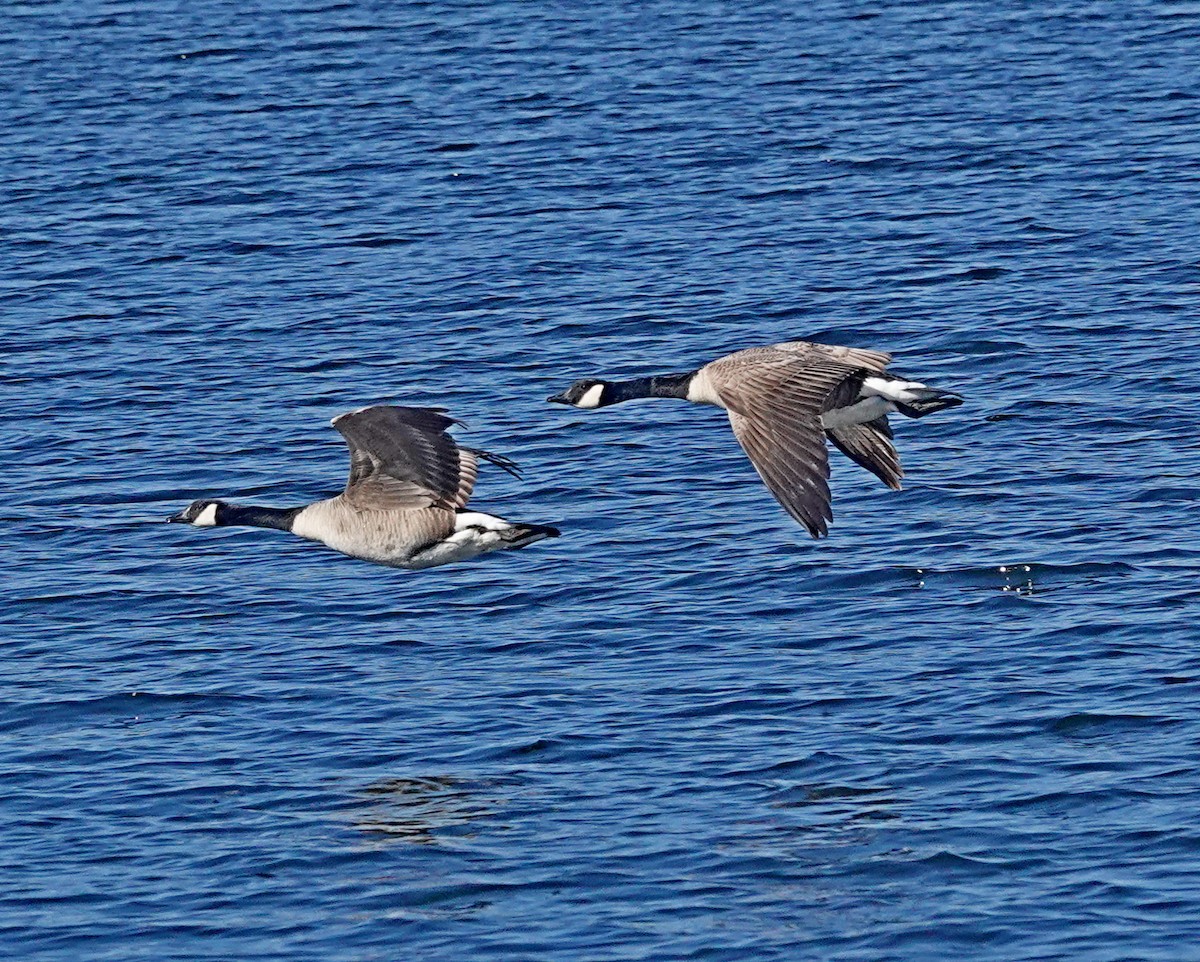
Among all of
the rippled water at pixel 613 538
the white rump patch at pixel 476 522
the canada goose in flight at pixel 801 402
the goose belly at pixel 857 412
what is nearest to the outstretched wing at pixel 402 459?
the white rump patch at pixel 476 522

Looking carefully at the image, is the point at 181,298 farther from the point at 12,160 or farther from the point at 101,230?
the point at 12,160

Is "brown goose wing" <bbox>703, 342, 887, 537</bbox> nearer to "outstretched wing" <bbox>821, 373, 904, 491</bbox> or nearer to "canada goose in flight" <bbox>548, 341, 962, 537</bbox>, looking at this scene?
"canada goose in flight" <bbox>548, 341, 962, 537</bbox>

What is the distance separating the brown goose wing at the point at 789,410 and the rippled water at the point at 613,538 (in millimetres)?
1674

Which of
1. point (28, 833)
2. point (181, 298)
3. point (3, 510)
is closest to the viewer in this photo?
point (28, 833)

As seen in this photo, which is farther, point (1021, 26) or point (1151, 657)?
point (1021, 26)

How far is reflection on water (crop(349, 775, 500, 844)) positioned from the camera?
14.4 m

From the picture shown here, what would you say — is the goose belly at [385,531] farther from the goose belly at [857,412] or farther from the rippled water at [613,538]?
the goose belly at [857,412]

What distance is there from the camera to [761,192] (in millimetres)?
30203

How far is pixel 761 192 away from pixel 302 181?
6519mm

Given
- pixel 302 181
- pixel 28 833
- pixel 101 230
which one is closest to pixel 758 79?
pixel 302 181

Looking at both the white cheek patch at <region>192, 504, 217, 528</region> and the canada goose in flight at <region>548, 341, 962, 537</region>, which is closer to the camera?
the canada goose in flight at <region>548, 341, 962, 537</region>

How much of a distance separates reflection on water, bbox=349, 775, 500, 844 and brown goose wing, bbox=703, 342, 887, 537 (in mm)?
2752

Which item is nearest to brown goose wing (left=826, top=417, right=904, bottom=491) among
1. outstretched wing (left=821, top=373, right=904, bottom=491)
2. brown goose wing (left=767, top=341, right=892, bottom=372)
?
outstretched wing (left=821, top=373, right=904, bottom=491)

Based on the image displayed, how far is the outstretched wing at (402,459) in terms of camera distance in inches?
587
